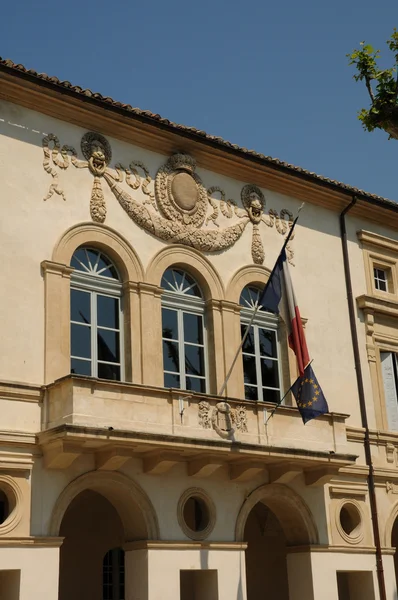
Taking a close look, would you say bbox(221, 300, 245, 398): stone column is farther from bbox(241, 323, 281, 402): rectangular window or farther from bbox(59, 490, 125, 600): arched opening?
bbox(59, 490, 125, 600): arched opening

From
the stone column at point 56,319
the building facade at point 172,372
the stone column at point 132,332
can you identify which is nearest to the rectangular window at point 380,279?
the building facade at point 172,372

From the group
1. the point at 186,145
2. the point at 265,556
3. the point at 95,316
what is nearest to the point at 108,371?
the point at 95,316

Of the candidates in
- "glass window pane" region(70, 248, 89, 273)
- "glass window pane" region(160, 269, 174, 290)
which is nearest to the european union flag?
"glass window pane" region(160, 269, 174, 290)

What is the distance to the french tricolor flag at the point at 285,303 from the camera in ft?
60.9

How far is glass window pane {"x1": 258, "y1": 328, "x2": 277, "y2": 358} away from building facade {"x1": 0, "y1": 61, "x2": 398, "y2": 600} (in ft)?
0.15

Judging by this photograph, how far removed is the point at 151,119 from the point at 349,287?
6917 mm

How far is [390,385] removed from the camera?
22.8 metres

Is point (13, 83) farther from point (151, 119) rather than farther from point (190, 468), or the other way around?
point (190, 468)

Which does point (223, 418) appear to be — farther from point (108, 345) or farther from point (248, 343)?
point (248, 343)

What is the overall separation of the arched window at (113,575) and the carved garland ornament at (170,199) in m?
7.41

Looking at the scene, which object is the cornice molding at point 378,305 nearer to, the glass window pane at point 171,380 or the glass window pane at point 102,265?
the glass window pane at point 171,380

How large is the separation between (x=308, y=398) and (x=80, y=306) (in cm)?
493

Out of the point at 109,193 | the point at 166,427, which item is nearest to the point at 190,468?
the point at 166,427

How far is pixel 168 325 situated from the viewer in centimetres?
1906
